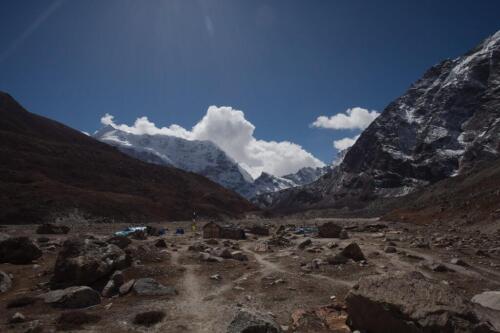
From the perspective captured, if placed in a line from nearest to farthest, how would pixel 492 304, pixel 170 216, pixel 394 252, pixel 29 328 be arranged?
pixel 29 328
pixel 492 304
pixel 394 252
pixel 170 216

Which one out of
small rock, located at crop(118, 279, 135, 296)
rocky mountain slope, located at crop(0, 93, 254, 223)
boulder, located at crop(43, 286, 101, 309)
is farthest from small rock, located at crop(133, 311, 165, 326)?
rocky mountain slope, located at crop(0, 93, 254, 223)

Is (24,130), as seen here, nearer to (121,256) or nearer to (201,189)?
(201,189)

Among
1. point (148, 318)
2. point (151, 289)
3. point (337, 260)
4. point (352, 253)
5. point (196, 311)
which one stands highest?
point (352, 253)

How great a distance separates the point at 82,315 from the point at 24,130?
173 metres

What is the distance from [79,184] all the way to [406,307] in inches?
4932

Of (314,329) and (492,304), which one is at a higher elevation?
(492,304)

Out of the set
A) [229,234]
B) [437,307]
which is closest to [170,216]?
[229,234]

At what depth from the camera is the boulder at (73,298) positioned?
17.6m

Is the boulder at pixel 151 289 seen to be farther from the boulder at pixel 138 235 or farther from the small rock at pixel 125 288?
the boulder at pixel 138 235

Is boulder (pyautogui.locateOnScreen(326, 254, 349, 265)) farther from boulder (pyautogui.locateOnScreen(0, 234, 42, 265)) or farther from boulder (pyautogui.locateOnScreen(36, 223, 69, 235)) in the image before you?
boulder (pyautogui.locateOnScreen(36, 223, 69, 235))

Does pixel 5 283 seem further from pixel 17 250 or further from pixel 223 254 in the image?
pixel 223 254

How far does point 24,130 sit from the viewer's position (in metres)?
161

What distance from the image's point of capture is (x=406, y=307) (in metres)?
11.6

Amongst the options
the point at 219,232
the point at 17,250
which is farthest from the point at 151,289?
the point at 219,232
